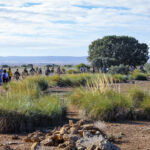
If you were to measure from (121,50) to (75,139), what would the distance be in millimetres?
55950

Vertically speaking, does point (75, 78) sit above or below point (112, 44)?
below

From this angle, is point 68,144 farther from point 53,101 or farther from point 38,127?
point 53,101

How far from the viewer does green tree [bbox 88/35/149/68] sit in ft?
205

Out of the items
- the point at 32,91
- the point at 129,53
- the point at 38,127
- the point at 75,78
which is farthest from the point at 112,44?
the point at 38,127

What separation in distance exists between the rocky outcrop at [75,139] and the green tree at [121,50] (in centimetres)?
5226

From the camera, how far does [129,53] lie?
207 ft

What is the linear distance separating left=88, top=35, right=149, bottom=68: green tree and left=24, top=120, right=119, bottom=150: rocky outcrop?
5226 cm

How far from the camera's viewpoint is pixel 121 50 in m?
62.7

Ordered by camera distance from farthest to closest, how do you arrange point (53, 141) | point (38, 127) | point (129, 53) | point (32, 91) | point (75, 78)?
point (129, 53)
point (75, 78)
point (32, 91)
point (38, 127)
point (53, 141)

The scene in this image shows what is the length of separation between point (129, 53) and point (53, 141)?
56.4 m

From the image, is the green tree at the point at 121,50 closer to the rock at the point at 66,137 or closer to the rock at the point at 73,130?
the rock at the point at 73,130

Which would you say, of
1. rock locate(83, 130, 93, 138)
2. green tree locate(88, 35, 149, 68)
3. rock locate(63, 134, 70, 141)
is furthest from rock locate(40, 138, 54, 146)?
green tree locate(88, 35, 149, 68)

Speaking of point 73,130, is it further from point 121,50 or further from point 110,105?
point 121,50

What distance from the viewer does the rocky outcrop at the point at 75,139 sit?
6915 mm
